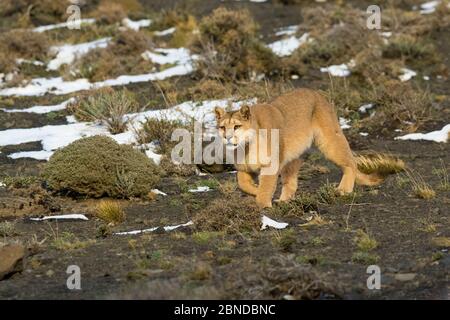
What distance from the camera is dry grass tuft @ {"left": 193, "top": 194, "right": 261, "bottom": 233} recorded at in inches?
375

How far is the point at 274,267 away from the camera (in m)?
7.34

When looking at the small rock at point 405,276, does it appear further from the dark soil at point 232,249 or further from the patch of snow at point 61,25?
the patch of snow at point 61,25

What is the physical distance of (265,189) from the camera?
34.1 ft

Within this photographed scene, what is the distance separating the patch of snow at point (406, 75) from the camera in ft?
62.8

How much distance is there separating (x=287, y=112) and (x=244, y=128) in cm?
113

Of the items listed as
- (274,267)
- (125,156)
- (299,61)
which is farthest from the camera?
(299,61)

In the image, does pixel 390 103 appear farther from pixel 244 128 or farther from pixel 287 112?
pixel 244 128

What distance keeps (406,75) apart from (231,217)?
10.9 m

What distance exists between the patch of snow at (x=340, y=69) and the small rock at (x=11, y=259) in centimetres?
1245

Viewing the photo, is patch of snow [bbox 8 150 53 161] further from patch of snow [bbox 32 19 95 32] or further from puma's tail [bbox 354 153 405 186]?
patch of snow [bbox 32 19 95 32]

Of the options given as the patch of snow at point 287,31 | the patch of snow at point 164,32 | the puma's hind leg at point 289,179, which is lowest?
the patch of snow at point 287,31

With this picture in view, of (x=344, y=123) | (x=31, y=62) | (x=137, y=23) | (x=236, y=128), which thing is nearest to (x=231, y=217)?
(x=236, y=128)

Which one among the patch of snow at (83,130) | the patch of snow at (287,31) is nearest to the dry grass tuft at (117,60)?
the patch of snow at (83,130)

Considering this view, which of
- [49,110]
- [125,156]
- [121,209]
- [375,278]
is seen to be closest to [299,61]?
[49,110]
